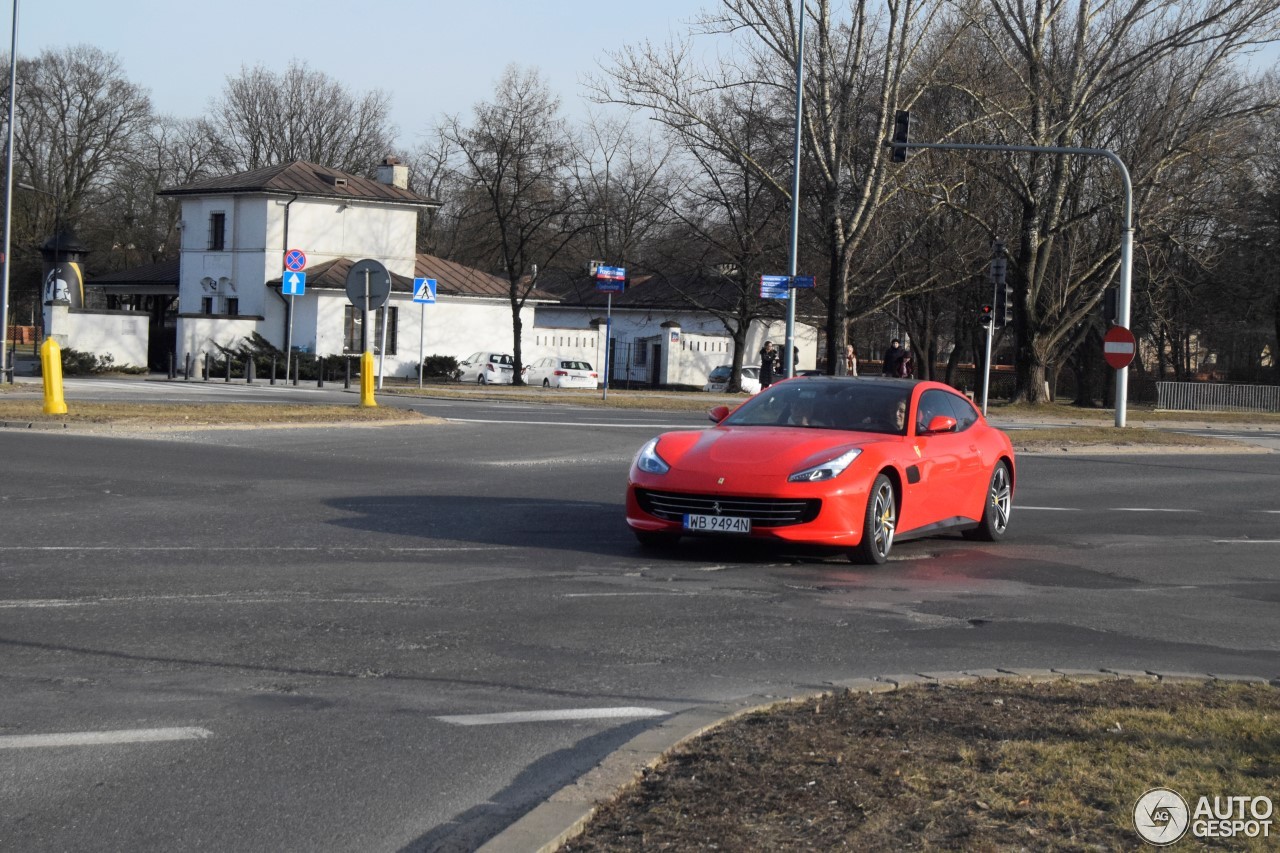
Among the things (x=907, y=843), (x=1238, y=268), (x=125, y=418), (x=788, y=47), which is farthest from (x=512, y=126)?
(x=907, y=843)

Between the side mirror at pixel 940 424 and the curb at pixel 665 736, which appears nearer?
the curb at pixel 665 736

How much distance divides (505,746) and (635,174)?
213 feet

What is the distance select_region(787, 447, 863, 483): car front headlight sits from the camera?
1070cm

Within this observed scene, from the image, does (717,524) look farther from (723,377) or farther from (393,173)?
(393,173)

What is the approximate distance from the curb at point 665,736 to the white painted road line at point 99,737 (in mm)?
1591

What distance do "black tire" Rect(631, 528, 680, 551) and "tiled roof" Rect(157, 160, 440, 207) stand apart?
47.5 meters

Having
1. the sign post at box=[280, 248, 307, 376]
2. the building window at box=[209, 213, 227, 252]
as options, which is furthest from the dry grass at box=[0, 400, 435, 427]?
the building window at box=[209, 213, 227, 252]

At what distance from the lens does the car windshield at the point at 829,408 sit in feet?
39.5

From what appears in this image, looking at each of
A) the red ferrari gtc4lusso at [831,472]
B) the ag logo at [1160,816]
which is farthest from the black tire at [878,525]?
the ag logo at [1160,816]

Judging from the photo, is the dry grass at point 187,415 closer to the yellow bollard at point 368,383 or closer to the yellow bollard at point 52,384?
the yellow bollard at point 52,384

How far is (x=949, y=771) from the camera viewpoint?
5.00 meters

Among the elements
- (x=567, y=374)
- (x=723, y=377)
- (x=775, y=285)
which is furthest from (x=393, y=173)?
(x=775, y=285)

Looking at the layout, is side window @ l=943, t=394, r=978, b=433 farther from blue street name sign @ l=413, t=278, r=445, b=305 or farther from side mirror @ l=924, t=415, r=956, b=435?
blue street name sign @ l=413, t=278, r=445, b=305

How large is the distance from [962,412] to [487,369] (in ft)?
154
